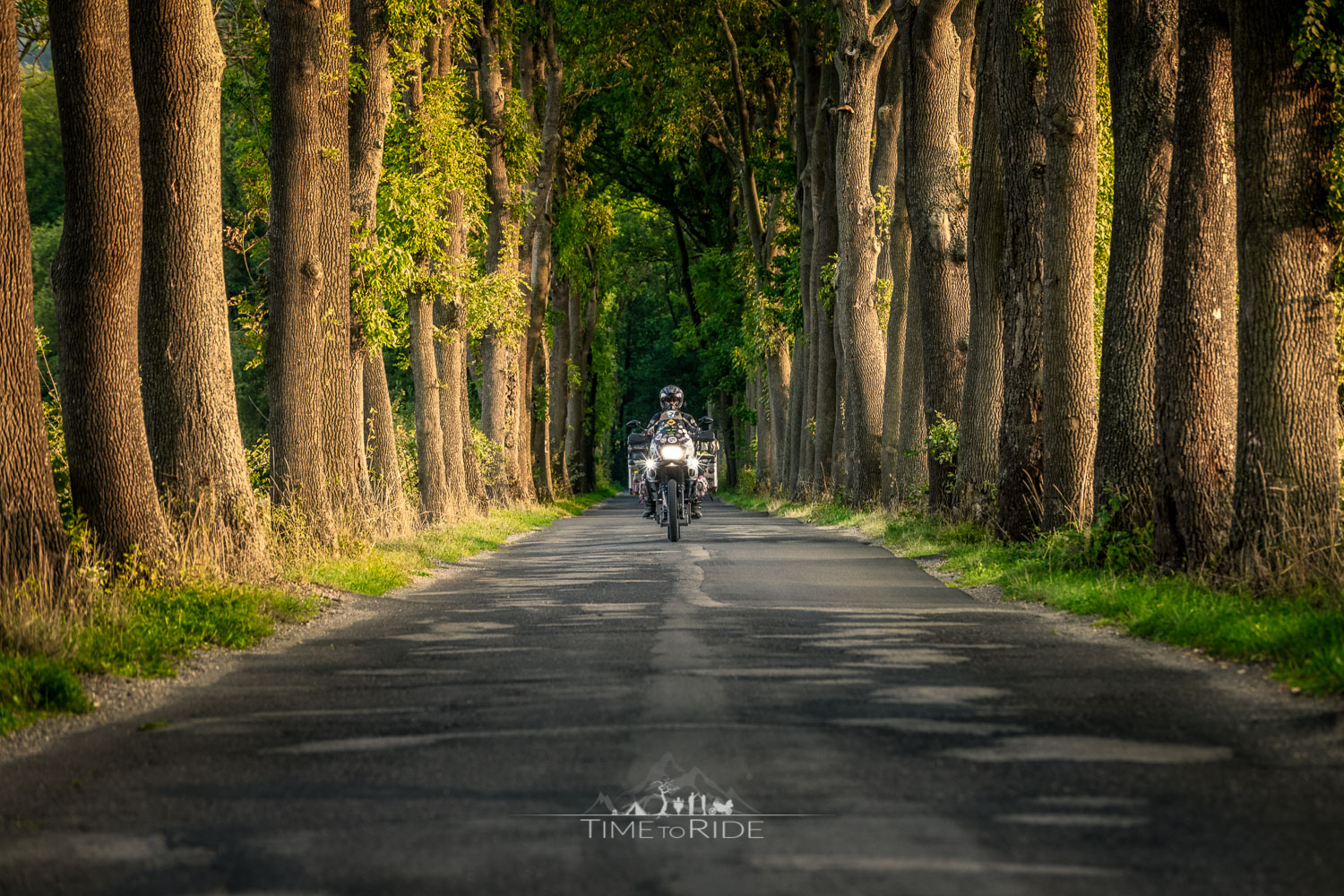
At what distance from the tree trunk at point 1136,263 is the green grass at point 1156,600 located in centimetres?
65

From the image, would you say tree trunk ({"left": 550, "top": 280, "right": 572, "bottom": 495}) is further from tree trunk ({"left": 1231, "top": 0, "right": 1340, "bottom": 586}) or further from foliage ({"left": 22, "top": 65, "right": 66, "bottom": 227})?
tree trunk ({"left": 1231, "top": 0, "right": 1340, "bottom": 586})

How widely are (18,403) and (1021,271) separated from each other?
10.9 meters

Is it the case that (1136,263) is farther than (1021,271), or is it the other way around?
(1021,271)

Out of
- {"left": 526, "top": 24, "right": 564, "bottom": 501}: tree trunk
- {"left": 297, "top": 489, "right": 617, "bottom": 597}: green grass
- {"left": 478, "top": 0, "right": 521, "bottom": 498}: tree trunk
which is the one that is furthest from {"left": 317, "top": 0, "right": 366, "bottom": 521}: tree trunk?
{"left": 526, "top": 24, "right": 564, "bottom": 501}: tree trunk

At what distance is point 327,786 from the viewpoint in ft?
18.2

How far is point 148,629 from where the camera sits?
935 centimetres

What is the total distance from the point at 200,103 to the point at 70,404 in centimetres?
333

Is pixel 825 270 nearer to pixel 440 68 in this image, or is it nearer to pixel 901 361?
pixel 901 361

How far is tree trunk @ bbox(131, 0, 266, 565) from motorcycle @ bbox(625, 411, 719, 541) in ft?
32.4

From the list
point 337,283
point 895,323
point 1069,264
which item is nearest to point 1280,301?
point 1069,264

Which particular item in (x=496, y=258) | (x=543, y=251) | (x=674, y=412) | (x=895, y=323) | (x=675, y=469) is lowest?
(x=675, y=469)

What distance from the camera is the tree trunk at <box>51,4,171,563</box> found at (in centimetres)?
1099

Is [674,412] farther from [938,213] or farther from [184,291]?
[184,291]

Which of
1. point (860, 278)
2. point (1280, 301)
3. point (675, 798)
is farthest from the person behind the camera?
point (860, 278)
